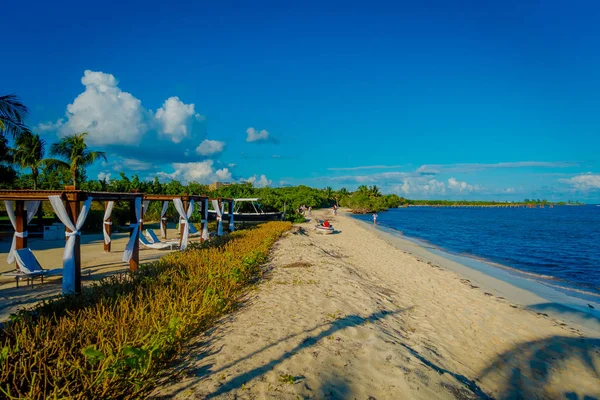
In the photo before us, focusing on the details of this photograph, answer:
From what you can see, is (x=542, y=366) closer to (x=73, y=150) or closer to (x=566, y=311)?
(x=566, y=311)

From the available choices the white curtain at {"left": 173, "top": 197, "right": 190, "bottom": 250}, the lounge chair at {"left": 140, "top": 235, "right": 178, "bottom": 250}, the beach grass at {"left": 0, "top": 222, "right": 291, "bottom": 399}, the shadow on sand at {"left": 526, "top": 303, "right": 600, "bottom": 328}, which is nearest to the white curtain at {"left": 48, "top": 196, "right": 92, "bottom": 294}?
the beach grass at {"left": 0, "top": 222, "right": 291, "bottom": 399}

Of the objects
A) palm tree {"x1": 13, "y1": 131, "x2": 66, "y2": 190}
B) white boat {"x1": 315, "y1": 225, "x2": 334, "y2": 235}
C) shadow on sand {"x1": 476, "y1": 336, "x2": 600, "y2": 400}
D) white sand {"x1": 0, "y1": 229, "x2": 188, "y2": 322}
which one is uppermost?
palm tree {"x1": 13, "y1": 131, "x2": 66, "y2": 190}

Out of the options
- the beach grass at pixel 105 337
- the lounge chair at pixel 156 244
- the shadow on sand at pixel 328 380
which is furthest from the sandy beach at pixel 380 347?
the lounge chair at pixel 156 244

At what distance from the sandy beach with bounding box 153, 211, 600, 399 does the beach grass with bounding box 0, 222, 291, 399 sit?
0.29 metres

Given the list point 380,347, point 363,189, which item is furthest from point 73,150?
point 363,189

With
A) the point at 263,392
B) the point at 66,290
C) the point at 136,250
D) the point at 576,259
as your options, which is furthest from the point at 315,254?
the point at 576,259

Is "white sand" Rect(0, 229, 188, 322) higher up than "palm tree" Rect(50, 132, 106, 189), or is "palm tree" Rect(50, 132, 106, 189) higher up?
"palm tree" Rect(50, 132, 106, 189)

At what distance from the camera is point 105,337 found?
4242 mm

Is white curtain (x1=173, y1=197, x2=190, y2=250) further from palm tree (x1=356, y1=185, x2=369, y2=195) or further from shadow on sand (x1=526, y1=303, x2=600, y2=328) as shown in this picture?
palm tree (x1=356, y1=185, x2=369, y2=195)

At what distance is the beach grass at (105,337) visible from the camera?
327 cm

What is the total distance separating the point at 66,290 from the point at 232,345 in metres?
4.66

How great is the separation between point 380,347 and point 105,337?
3.65m

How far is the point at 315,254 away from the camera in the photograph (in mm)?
13195

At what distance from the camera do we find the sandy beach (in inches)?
153
